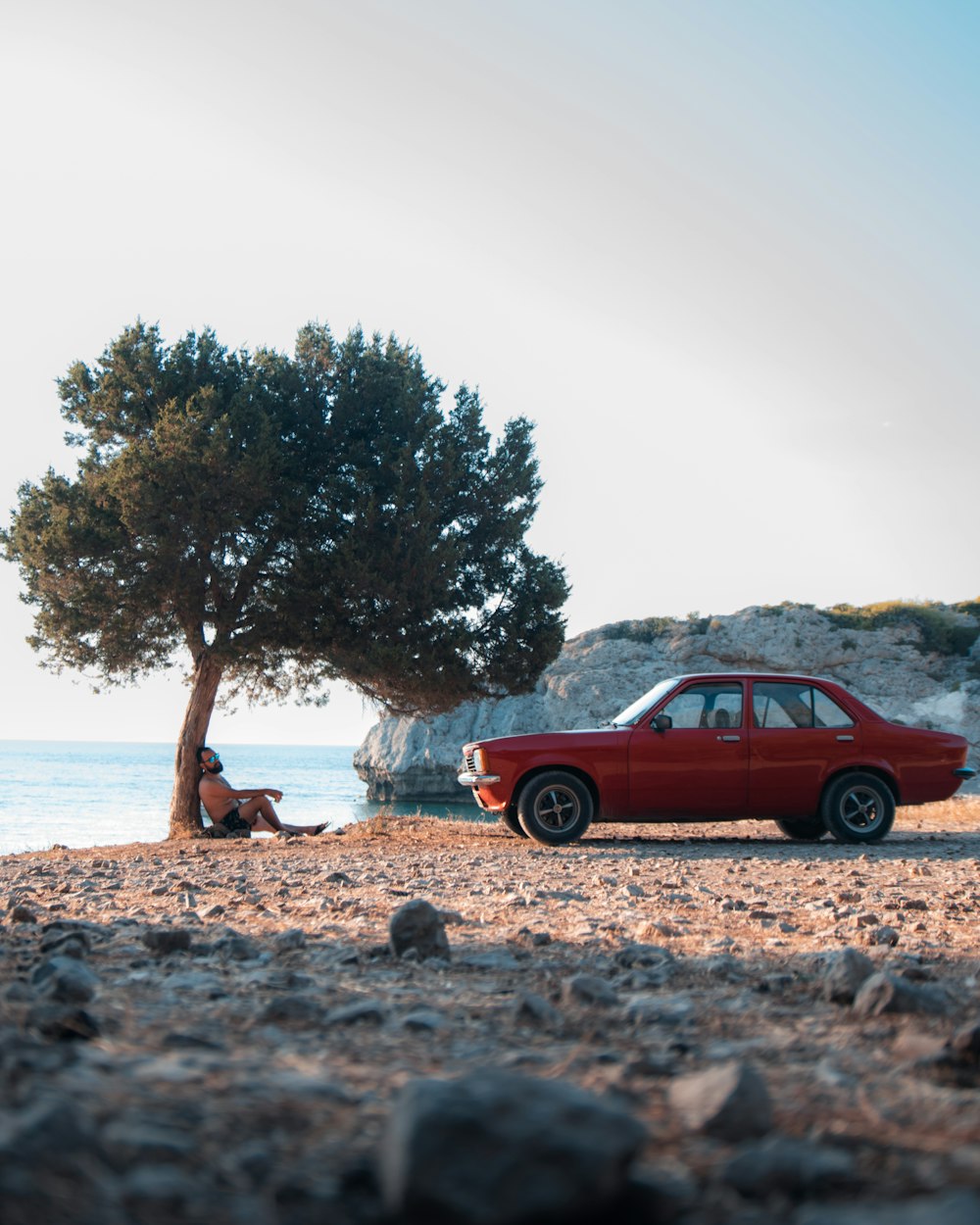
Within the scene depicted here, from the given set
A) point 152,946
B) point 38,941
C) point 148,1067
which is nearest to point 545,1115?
point 148,1067

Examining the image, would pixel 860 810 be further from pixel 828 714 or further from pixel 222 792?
pixel 222 792

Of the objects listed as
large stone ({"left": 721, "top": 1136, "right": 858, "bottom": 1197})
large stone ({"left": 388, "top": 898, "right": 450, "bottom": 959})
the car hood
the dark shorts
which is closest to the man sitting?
the dark shorts

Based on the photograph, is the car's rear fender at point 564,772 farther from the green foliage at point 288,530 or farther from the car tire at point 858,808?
the green foliage at point 288,530

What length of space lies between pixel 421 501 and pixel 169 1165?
1413 centimetres

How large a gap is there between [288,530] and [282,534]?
0.44ft

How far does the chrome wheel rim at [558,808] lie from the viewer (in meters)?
11.0

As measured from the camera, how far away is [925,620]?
154ft

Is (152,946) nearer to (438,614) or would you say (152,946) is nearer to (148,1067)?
(148,1067)

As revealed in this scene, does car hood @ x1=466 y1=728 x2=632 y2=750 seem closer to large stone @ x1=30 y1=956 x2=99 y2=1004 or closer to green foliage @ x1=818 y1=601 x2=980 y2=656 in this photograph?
large stone @ x1=30 y1=956 x2=99 y2=1004

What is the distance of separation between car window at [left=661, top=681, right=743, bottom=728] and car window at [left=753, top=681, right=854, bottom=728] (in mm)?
233

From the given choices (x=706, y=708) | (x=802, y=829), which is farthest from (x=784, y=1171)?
(x=802, y=829)

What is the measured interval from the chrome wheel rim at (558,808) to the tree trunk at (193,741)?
702 centimetres

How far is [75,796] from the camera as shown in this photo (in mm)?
44031

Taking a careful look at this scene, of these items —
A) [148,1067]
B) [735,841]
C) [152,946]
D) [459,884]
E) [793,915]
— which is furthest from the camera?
[735,841]
